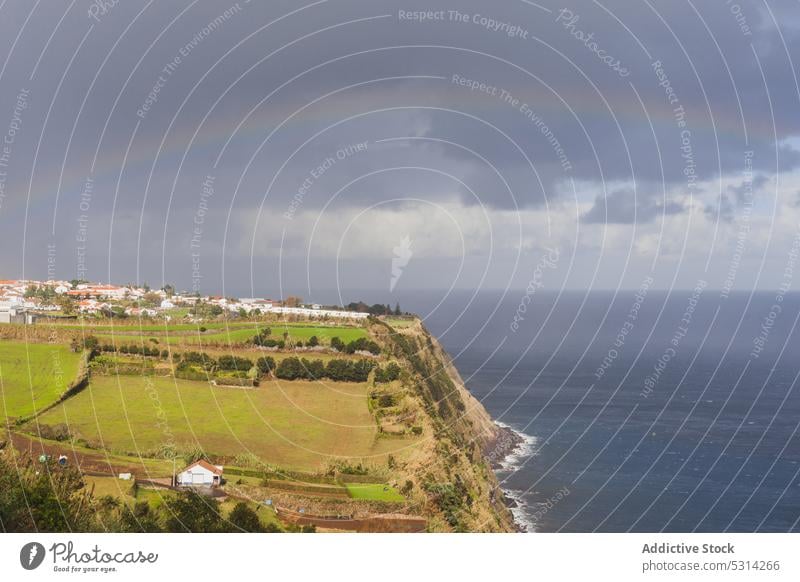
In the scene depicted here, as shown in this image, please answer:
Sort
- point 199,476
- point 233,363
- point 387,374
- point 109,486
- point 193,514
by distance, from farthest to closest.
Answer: point 387,374 < point 233,363 < point 199,476 < point 109,486 < point 193,514

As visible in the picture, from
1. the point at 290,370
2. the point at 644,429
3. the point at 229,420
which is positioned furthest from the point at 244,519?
Result: the point at 644,429

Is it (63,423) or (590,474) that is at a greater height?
(63,423)

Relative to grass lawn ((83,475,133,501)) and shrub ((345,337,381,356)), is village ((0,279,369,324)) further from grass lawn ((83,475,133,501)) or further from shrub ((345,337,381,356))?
grass lawn ((83,475,133,501))

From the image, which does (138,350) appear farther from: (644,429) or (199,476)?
(644,429)

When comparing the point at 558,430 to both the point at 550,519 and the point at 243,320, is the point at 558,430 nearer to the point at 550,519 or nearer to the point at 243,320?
the point at 550,519

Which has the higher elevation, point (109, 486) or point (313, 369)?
point (313, 369)
